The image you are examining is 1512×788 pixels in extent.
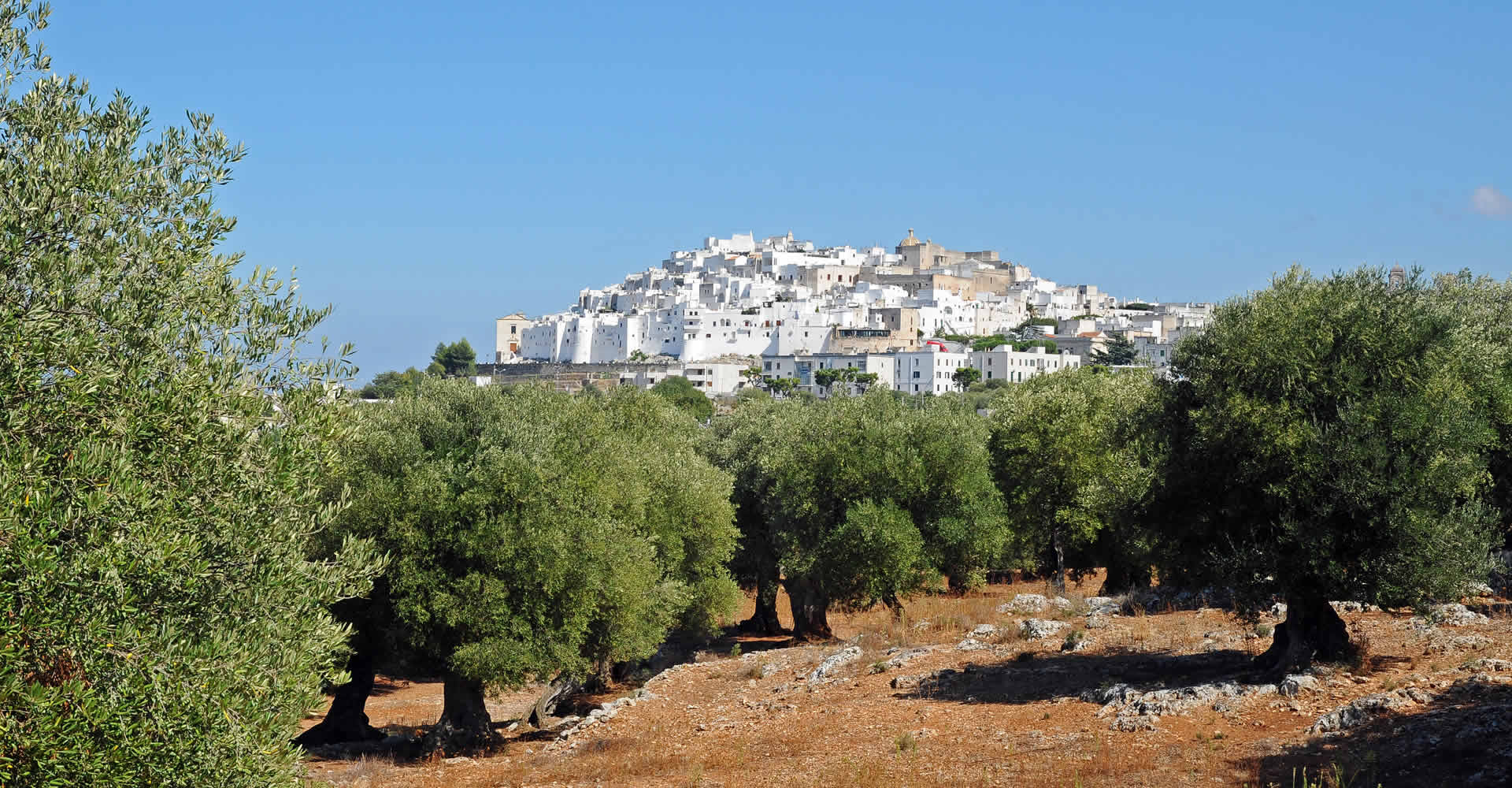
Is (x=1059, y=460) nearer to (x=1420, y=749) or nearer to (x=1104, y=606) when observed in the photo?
(x=1104, y=606)

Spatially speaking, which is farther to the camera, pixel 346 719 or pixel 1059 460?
pixel 1059 460

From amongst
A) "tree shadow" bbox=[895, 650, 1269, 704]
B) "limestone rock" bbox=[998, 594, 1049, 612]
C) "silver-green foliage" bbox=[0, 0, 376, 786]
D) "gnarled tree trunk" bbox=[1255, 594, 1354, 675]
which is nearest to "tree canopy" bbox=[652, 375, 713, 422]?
"limestone rock" bbox=[998, 594, 1049, 612]

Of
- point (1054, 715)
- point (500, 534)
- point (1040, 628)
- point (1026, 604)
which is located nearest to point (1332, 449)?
point (1054, 715)

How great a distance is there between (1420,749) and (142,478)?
14.6 metres

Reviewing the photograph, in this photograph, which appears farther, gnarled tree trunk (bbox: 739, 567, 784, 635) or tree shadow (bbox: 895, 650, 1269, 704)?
gnarled tree trunk (bbox: 739, 567, 784, 635)

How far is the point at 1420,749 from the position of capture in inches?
587

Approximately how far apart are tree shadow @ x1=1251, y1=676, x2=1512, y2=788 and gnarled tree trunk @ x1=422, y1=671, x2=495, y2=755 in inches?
583

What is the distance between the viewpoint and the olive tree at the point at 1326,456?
1728 centimetres

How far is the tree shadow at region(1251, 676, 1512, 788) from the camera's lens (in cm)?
1404

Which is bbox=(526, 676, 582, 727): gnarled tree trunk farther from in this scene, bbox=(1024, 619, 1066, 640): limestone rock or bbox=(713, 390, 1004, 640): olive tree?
bbox=(1024, 619, 1066, 640): limestone rock

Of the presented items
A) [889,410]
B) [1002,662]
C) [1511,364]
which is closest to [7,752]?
[1002,662]

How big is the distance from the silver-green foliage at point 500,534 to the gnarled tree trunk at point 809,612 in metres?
8.47

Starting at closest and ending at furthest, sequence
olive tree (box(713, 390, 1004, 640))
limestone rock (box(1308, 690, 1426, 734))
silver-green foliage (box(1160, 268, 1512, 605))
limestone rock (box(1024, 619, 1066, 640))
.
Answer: limestone rock (box(1308, 690, 1426, 734))
silver-green foliage (box(1160, 268, 1512, 605))
limestone rock (box(1024, 619, 1066, 640))
olive tree (box(713, 390, 1004, 640))

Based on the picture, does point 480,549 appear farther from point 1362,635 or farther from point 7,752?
point 1362,635
